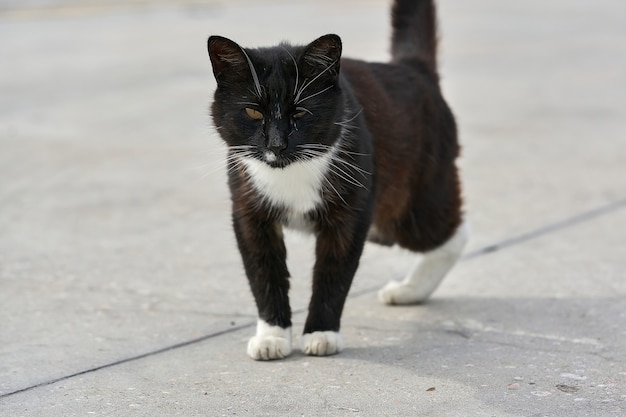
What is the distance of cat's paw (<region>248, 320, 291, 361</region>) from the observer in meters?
4.08

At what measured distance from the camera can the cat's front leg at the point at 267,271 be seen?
4180 millimetres

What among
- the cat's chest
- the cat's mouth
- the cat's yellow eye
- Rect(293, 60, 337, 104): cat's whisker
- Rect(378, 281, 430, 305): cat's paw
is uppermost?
Rect(293, 60, 337, 104): cat's whisker

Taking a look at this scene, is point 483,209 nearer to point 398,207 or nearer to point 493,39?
point 398,207

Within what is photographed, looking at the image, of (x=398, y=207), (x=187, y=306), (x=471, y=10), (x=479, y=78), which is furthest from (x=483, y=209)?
(x=471, y=10)

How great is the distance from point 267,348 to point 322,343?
0.21 m

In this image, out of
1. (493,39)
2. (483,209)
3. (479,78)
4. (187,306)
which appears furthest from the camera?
(493,39)

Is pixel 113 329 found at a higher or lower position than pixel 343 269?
lower

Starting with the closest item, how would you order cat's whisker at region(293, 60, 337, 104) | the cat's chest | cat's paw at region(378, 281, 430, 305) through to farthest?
cat's whisker at region(293, 60, 337, 104) < the cat's chest < cat's paw at region(378, 281, 430, 305)

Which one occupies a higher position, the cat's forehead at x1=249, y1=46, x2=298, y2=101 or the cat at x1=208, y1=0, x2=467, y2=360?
the cat's forehead at x1=249, y1=46, x2=298, y2=101

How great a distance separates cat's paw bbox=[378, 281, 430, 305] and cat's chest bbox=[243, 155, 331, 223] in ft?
3.14

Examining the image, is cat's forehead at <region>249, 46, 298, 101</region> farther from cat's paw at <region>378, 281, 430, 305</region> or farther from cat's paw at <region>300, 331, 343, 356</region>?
cat's paw at <region>378, 281, 430, 305</region>

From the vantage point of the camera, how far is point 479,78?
33.7 ft

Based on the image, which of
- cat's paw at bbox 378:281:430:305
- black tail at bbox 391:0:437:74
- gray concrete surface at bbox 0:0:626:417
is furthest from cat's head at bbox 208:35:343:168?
black tail at bbox 391:0:437:74

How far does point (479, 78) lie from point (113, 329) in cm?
648
